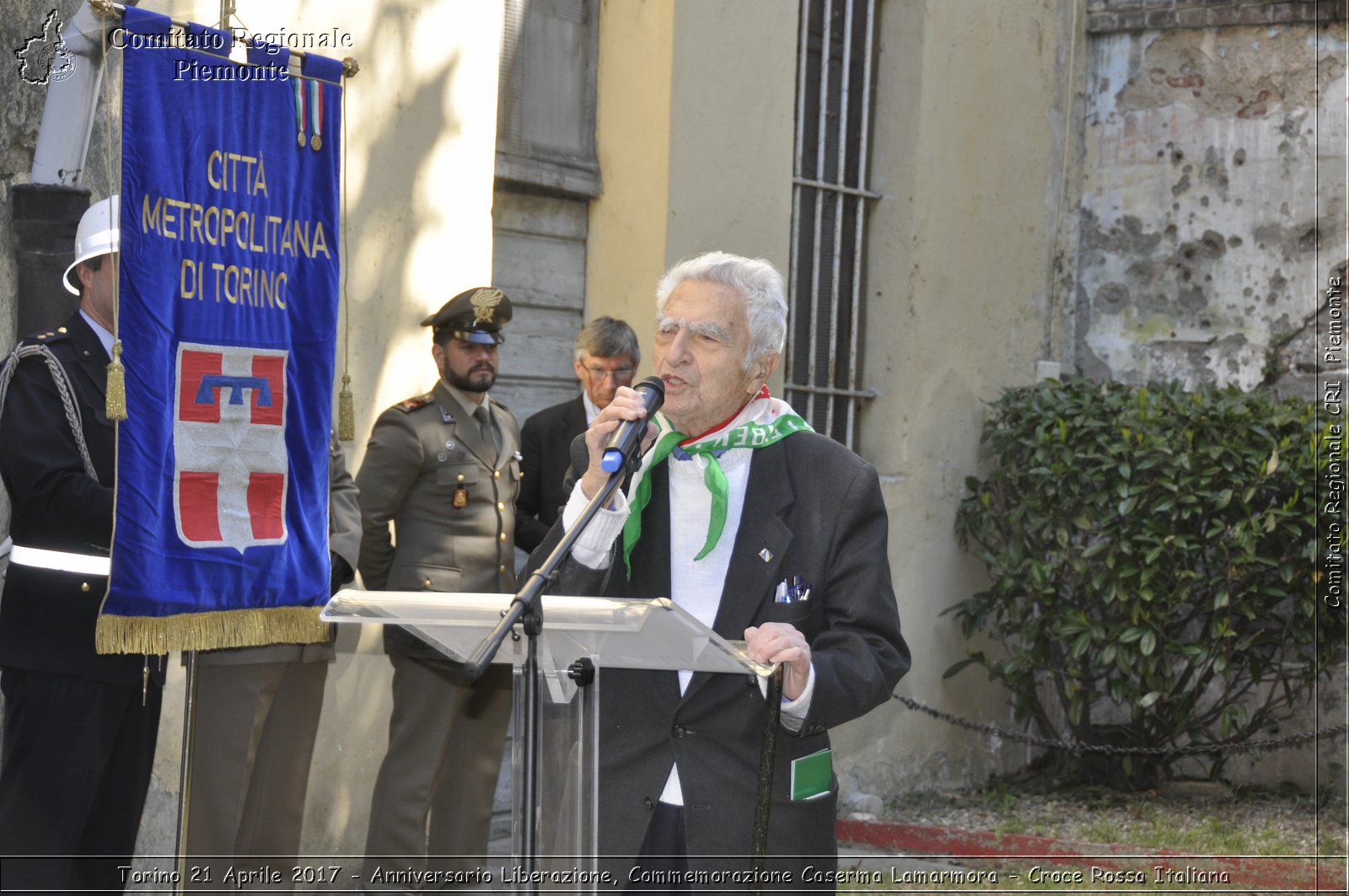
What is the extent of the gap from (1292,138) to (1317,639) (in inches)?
114

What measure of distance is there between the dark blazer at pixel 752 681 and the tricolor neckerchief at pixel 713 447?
0.12ft

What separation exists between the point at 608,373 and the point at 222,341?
194cm

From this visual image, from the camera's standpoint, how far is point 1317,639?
757 cm

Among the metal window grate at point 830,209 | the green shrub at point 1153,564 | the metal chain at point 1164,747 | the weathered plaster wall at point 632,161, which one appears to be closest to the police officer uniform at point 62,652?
the weathered plaster wall at point 632,161

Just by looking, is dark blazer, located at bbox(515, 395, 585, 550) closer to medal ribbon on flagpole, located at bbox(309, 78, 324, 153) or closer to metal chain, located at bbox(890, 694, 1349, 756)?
medal ribbon on flagpole, located at bbox(309, 78, 324, 153)

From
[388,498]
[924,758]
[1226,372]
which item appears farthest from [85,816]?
[1226,372]

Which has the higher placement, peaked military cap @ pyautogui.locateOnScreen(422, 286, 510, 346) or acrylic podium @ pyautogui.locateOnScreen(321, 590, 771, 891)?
peaked military cap @ pyautogui.locateOnScreen(422, 286, 510, 346)

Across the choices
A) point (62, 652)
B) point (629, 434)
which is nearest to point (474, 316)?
point (62, 652)

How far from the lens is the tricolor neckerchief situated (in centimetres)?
318

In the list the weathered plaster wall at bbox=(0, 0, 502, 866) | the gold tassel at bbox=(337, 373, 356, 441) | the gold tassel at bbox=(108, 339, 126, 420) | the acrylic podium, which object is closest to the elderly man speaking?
the acrylic podium

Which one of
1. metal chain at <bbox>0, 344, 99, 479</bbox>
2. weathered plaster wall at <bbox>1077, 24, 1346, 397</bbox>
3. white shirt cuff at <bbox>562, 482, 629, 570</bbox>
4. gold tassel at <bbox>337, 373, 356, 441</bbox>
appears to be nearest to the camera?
white shirt cuff at <bbox>562, 482, 629, 570</bbox>

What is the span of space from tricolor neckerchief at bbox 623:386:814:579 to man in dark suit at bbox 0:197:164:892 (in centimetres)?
164

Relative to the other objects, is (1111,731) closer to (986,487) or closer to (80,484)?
(986,487)

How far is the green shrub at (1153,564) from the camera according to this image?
7562mm
